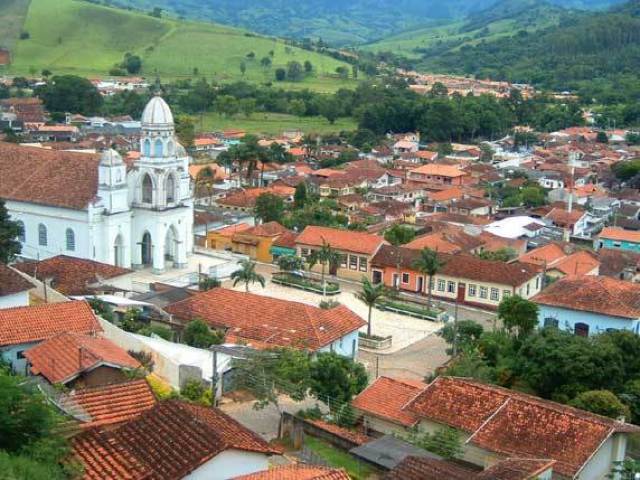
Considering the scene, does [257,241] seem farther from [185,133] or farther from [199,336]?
[185,133]

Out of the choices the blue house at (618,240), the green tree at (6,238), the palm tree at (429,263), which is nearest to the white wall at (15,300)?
the green tree at (6,238)

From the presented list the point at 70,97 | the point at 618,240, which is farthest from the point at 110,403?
the point at 70,97

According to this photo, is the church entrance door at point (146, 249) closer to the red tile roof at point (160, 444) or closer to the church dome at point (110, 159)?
the church dome at point (110, 159)

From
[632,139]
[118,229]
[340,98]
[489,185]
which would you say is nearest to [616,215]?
[489,185]

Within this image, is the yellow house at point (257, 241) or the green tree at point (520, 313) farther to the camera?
the yellow house at point (257, 241)

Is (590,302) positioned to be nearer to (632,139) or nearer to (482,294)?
(482,294)

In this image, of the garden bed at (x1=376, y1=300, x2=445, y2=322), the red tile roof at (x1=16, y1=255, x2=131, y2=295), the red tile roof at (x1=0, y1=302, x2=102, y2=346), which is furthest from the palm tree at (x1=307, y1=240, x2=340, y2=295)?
the red tile roof at (x1=0, y1=302, x2=102, y2=346)

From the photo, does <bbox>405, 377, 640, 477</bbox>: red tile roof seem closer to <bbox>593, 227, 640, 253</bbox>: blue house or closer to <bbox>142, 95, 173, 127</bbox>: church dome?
<bbox>142, 95, 173, 127</bbox>: church dome
